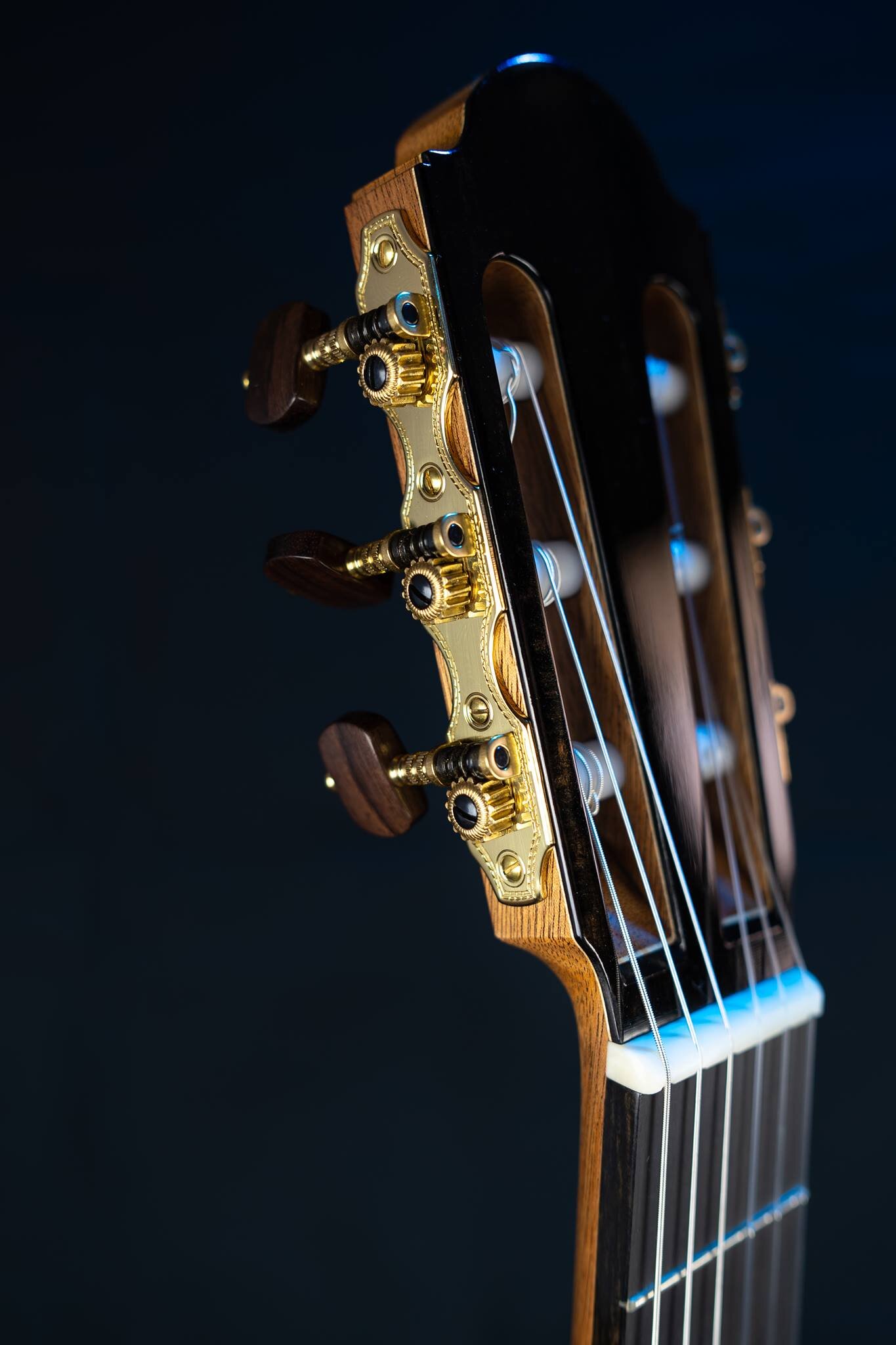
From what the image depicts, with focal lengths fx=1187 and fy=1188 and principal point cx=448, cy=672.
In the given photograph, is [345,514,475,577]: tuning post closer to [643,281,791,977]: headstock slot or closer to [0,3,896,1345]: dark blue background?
[643,281,791,977]: headstock slot

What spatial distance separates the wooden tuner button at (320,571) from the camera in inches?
22.5

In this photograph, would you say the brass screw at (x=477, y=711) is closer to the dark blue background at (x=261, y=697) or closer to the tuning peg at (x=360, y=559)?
the tuning peg at (x=360, y=559)

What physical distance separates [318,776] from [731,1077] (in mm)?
557

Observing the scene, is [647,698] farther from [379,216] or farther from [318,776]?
[318,776]

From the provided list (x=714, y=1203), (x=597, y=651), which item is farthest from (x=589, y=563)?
(x=714, y=1203)

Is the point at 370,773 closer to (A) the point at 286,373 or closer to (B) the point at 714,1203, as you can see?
(A) the point at 286,373

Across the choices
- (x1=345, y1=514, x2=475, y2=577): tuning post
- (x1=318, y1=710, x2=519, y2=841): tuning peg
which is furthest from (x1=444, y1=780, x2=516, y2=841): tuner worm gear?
(x1=345, y1=514, x2=475, y2=577): tuning post

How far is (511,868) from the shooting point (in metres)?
0.56

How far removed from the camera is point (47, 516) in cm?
96

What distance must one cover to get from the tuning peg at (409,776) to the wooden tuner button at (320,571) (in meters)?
0.06

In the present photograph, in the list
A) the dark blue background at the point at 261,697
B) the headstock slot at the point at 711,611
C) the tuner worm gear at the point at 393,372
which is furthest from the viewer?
the dark blue background at the point at 261,697

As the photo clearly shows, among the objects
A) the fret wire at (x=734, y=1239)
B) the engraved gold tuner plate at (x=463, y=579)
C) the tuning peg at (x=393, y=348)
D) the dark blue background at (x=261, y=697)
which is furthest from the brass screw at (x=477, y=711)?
the dark blue background at (x=261, y=697)

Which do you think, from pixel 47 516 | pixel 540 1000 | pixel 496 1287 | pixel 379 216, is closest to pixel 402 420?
pixel 379 216

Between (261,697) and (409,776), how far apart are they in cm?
55
